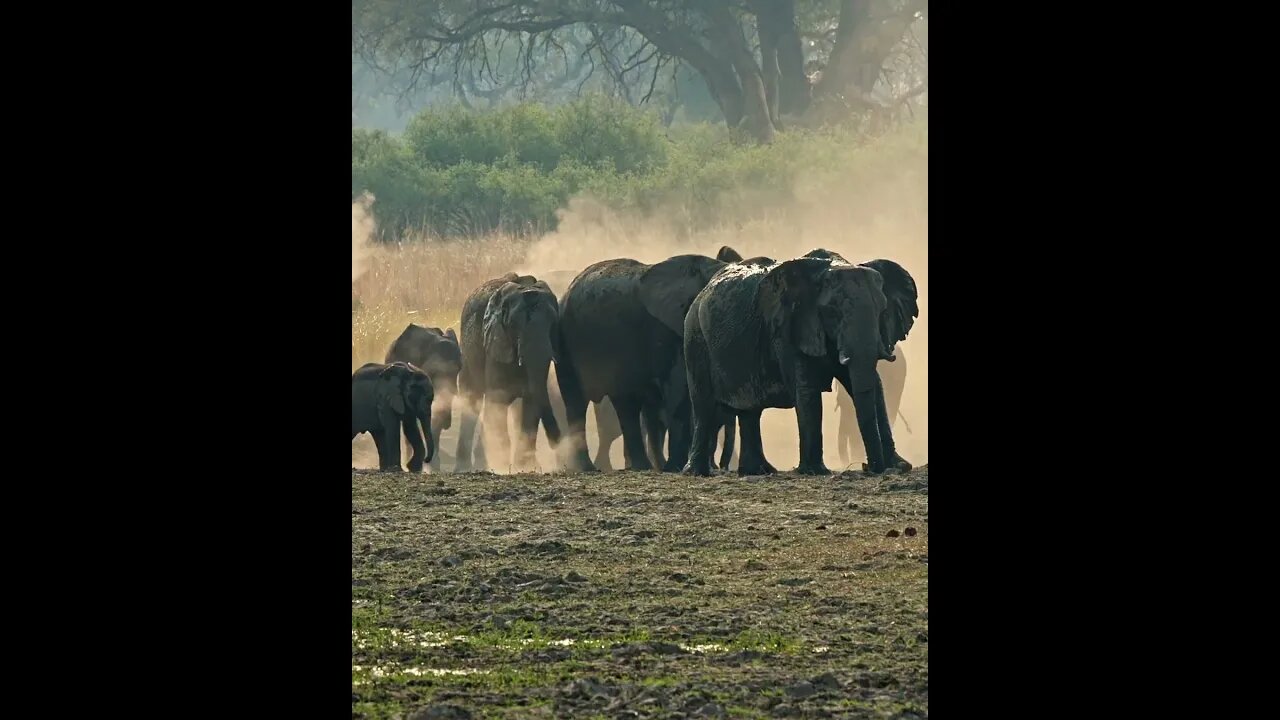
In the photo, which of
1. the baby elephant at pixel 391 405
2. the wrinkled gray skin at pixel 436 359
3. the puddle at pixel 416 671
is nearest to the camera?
the puddle at pixel 416 671

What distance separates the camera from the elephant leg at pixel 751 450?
17375mm

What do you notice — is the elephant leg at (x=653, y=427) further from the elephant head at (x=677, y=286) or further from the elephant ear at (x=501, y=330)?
the elephant ear at (x=501, y=330)

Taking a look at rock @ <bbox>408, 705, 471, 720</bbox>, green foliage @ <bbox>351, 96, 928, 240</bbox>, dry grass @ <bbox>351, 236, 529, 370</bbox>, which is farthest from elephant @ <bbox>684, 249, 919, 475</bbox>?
green foliage @ <bbox>351, 96, 928, 240</bbox>

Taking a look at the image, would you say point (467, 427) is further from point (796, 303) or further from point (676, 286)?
point (796, 303)

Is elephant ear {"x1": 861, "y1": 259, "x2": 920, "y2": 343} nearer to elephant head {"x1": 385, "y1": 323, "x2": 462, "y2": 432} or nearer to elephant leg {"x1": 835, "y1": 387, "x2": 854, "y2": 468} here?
elephant head {"x1": 385, "y1": 323, "x2": 462, "y2": 432}

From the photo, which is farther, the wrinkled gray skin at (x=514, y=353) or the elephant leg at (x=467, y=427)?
the elephant leg at (x=467, y=427)

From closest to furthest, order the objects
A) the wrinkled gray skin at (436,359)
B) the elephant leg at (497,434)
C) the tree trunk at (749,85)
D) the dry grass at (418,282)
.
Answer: the elephant leg at (497,434)
the wrinkled gray skin at (436,359)
the dry grass at (418,282)
the tree trunk at (749,85)

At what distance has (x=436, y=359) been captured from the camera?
72.6ft

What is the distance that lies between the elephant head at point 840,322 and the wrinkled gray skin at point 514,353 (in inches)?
140

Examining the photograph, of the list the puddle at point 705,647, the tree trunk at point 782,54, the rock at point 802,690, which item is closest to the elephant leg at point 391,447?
the puddle at point 705,647
